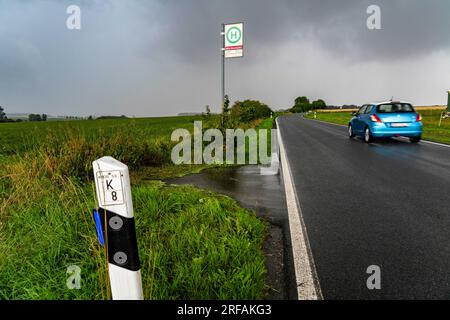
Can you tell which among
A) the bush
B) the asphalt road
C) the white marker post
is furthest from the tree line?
the white marker post

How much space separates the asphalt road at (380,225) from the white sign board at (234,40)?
27.3 ft

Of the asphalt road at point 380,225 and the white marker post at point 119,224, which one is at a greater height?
the white marker post at point 119,224

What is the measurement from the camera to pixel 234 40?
45.5 feet

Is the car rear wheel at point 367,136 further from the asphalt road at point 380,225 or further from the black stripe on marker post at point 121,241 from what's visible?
the black stripe on marker post at point 121,241

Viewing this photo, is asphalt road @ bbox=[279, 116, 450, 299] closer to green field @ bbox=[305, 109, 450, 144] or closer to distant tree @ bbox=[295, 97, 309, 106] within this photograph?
green field @ bbox=[305, 109, 450, 144]

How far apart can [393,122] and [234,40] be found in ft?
25.6

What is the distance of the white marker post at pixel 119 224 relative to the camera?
1.53 meters

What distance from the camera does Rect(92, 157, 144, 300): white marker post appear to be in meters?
1.53

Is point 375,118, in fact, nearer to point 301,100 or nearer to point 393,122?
A: point 393,122

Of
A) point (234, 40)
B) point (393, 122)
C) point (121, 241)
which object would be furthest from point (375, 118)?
point (121, 241)

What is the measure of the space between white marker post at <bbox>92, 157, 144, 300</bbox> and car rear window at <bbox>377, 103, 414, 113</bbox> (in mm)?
12327

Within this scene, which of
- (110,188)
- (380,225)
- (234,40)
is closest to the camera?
(110,188)

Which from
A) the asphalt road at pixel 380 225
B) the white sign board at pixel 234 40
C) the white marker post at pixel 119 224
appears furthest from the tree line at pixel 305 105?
the white marker post at pixel 119 224
